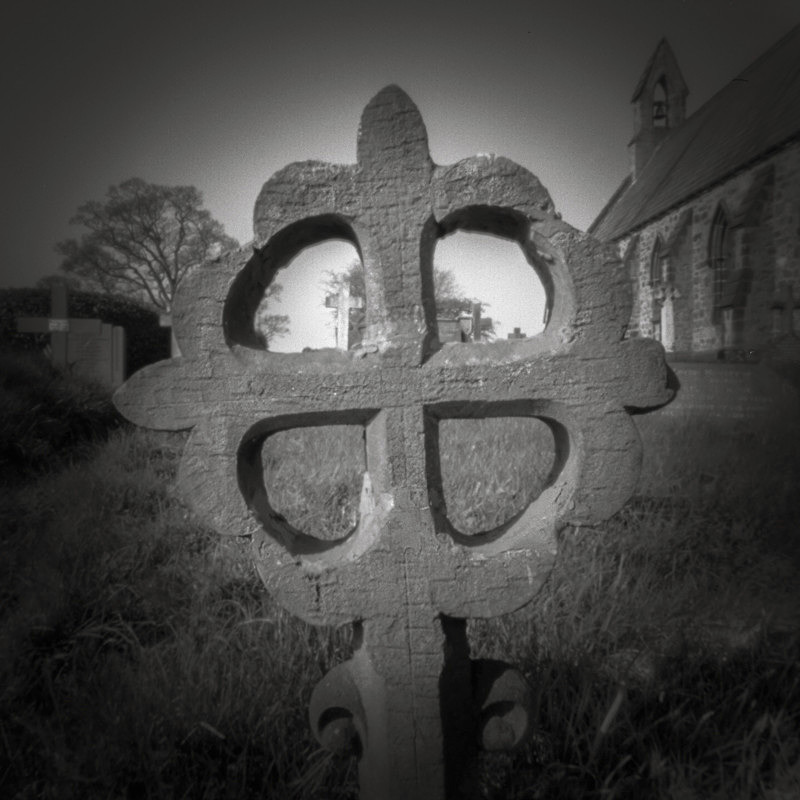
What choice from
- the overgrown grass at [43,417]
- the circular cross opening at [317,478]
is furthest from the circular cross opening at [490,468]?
the overgrown grass at [43,417]

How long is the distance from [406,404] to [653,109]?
26.8m

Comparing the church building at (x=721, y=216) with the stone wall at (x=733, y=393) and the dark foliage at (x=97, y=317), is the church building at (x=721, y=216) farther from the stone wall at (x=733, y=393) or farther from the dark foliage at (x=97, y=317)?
the dark foliage at (x=97, y=317)

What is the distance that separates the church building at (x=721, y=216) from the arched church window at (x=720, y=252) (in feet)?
0.08

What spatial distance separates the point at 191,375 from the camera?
1.61 metres

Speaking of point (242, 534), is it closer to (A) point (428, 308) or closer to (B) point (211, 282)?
(B) point (211, 282)

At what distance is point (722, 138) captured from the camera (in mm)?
Result: 16969

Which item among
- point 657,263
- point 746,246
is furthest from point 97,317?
point 657,263

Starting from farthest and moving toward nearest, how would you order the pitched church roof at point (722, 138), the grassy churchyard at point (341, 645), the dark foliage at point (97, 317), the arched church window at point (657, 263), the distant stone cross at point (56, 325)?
the arched church window at point (657, 263) < the pitched church roof at point (722, 138) < the dark foliage at point (97, 317) < the distant stone cross at point (56, 325) < the grassy churchyard at point (341, 645)

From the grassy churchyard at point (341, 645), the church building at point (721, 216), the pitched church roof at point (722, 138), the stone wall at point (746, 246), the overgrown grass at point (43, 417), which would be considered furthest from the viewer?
the pitched church roof at point (722, 138)

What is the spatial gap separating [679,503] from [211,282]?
3.11 m

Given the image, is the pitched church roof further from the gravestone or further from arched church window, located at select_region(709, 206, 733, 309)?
the gravestone

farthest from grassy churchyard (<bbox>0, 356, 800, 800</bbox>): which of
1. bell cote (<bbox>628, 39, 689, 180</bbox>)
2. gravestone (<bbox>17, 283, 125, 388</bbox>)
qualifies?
bell cote (<bbox>628, 39, 689, 180</bbox>)

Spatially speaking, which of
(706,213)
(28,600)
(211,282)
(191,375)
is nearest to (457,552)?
(191,375)

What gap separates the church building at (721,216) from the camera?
12.8 m
